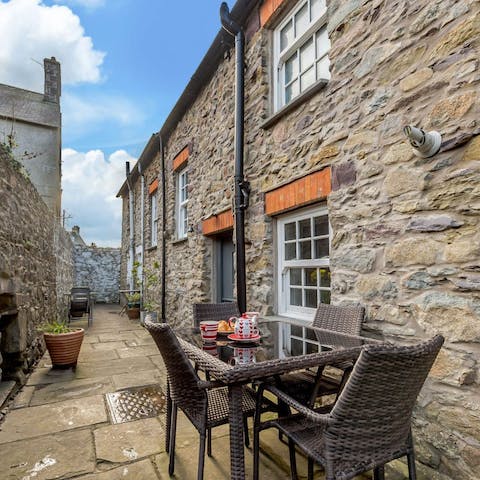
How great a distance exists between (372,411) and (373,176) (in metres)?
1.56

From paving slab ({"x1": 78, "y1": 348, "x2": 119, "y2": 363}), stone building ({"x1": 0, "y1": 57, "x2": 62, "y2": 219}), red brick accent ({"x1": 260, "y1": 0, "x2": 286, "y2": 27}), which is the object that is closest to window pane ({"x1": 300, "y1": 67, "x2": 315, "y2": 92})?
red brick accent ({"x1": 260, "y1": 0, "x2": 286, "y2": 27})

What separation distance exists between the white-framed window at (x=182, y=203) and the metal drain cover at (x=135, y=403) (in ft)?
11.7

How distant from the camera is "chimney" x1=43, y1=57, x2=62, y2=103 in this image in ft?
28.1

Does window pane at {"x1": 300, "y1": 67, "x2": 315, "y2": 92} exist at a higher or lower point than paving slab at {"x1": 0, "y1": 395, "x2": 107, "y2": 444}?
higher

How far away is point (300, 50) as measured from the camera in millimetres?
3330

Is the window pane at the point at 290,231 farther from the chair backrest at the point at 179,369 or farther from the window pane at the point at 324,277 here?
the chair backrest at the point at 179,369

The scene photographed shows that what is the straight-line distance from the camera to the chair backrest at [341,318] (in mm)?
2250

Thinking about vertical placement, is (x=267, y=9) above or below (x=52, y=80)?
below

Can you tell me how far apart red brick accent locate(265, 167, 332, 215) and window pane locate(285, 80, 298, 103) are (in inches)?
41.1

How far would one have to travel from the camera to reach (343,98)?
2527mm

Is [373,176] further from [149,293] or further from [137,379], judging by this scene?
[149,293]

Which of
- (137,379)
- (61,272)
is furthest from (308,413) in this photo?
(61,272)

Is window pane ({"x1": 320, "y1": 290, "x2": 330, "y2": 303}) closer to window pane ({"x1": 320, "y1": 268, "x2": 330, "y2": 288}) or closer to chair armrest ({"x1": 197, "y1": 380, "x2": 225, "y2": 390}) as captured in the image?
window pane ({"x1": 320, "y1": 268, "x2": 330, "y2": 288})

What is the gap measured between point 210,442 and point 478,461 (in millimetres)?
1499
